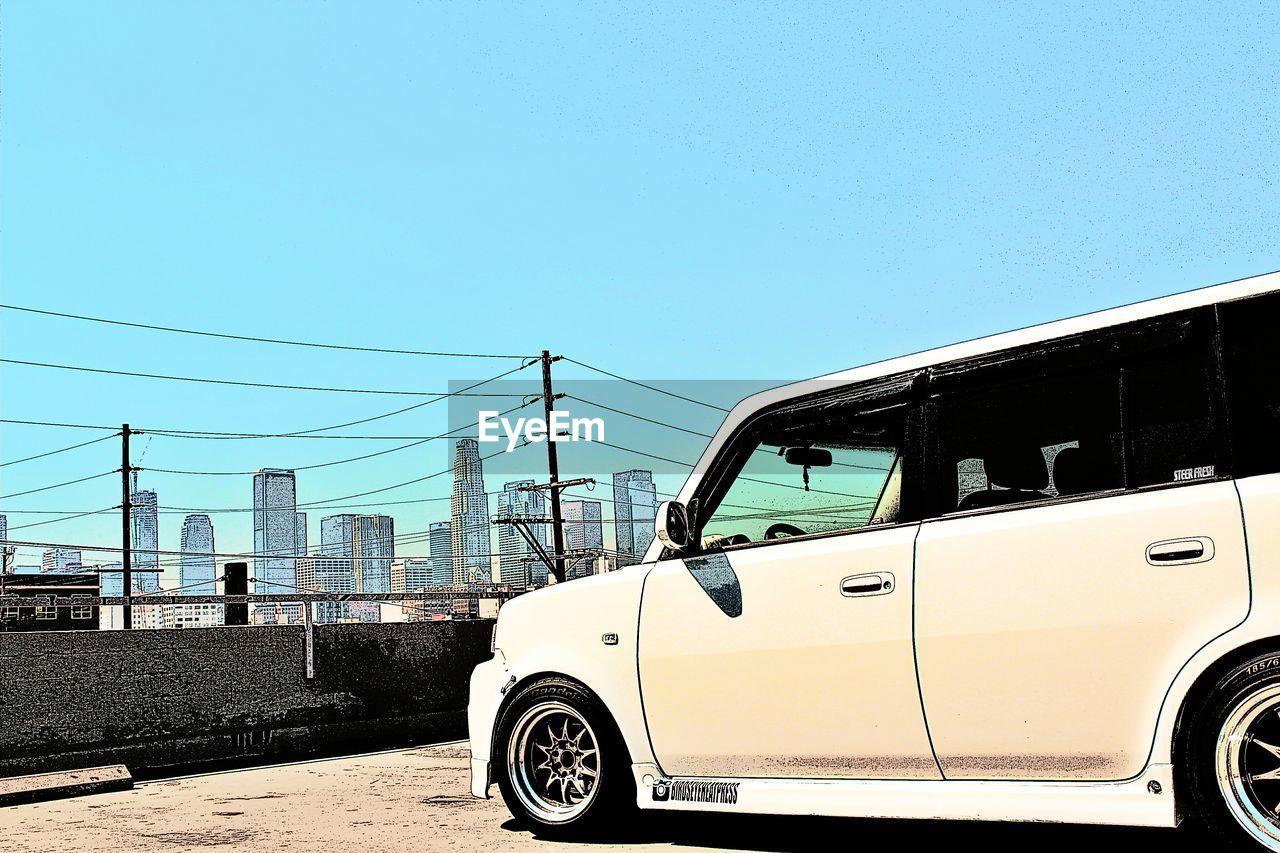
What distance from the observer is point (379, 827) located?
6758 millimetres

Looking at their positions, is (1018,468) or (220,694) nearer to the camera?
(1018,468)

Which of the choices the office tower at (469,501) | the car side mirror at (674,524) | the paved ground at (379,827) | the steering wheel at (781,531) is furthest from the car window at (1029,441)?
the office tower at (469,501)

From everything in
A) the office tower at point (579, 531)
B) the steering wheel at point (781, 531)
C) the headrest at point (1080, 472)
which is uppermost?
the office tower at point (579, 531)

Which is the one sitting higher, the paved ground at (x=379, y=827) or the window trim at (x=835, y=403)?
the window trim at (x=835, y=403)

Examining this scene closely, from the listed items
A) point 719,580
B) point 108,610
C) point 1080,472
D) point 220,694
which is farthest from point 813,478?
point 108,610

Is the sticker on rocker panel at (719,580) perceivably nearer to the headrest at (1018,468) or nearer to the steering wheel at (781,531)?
the steering wheel at (781,531)

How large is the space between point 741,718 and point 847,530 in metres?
0.95

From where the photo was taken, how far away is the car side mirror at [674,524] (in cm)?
575

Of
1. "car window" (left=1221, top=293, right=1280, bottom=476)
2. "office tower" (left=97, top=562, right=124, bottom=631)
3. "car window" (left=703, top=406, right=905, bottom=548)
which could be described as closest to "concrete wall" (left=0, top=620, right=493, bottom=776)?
"office tower" (left=97, top=562, right=124, bottom=631)

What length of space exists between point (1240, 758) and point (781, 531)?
6.79 ft

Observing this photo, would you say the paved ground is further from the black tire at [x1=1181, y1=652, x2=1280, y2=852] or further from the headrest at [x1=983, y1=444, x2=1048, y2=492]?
the headrest at [x1=983, y1=444, x2=1048, y2=492]

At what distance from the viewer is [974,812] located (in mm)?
4797

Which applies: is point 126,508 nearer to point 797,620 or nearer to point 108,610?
point 108,610

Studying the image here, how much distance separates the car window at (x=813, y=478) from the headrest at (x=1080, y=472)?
66 centimetres
